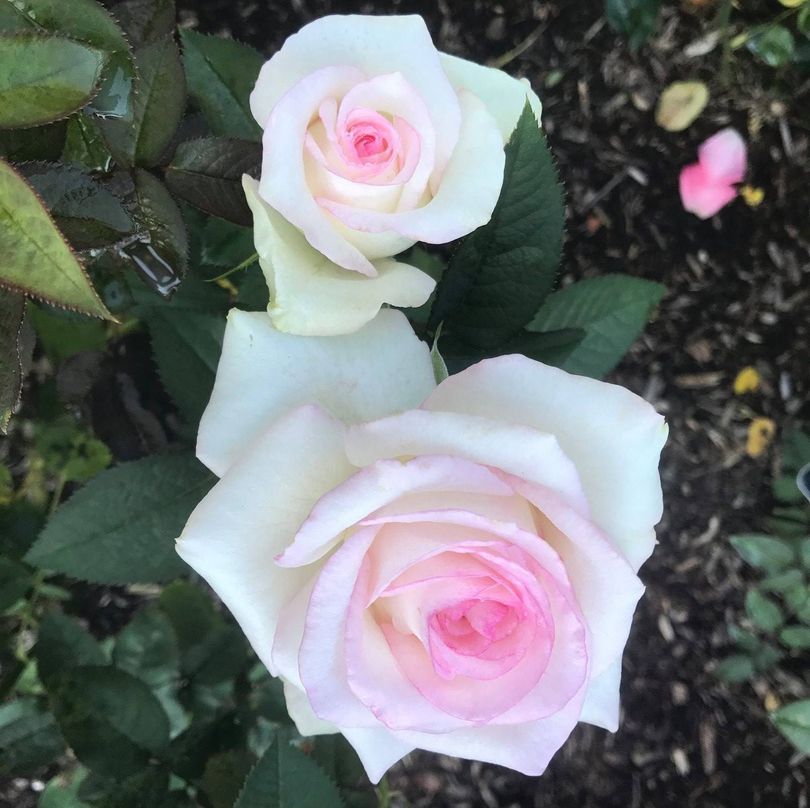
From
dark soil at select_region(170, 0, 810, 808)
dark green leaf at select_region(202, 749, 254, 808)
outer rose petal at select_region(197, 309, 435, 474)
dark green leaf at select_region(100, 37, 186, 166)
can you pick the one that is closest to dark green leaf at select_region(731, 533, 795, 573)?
dark soil at select_region(170, 0, 810, 808)

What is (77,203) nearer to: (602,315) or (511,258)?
(511,258)

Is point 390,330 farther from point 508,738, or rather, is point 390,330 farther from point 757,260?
point 757,260

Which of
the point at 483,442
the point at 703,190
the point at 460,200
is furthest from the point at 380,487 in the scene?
the point at 703,190

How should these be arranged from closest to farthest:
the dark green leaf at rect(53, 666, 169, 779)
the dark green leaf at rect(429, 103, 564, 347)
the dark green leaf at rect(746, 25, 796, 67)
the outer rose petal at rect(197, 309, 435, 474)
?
the outer rose petal at rect(197, 309, 435, 474) → the dark green leaf at rect(429, 103, 564, 347) → the dark green leaf at rect(53, 666, 169, 779) → the dark green leaf at rect(746, 25, 796, 67)

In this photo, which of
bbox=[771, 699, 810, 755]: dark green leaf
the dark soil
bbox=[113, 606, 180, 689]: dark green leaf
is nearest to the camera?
bbox=[113, 606, 180, 689]: dark green leaf

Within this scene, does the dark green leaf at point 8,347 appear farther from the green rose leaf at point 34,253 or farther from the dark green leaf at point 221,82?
the dark green leaf at point 221,82

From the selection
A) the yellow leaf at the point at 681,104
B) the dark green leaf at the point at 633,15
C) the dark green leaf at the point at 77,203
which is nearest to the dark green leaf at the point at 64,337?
the dark green leaf at the point at 77,203

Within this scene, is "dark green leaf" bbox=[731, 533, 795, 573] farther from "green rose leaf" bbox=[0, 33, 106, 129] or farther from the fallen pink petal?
"green rose leaf" bbox=[0, 33, 106, 129]
